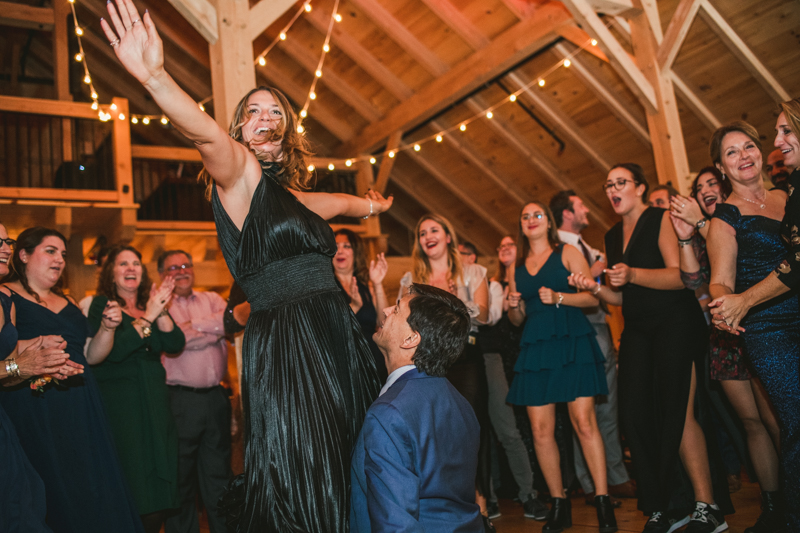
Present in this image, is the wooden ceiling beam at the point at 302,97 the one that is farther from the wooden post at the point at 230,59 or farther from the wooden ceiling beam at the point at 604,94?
the wooden post at the point at 230,59

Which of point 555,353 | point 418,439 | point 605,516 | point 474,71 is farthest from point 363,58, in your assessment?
point 418,439

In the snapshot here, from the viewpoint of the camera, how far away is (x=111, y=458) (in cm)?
243

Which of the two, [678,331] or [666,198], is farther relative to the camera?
[666,198]

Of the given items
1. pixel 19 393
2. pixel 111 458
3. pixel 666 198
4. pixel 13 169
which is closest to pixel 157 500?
pixel 111 458

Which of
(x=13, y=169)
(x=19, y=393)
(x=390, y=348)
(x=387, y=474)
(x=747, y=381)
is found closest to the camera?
(x=387, y=474)

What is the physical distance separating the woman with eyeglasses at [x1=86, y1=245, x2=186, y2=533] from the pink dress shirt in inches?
6.8

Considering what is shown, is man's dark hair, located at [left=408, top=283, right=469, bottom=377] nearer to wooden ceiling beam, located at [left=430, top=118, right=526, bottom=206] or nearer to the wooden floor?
the wooden floor

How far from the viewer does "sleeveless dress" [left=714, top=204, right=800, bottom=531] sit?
1.92m

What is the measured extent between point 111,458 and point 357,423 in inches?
54.1

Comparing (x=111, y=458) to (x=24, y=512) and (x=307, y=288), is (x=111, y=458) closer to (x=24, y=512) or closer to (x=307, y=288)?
(x=24, y=512)

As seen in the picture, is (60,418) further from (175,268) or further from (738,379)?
(738,379)

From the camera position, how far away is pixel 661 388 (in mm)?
2564

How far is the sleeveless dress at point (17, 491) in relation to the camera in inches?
72.1

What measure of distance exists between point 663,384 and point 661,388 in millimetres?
20
